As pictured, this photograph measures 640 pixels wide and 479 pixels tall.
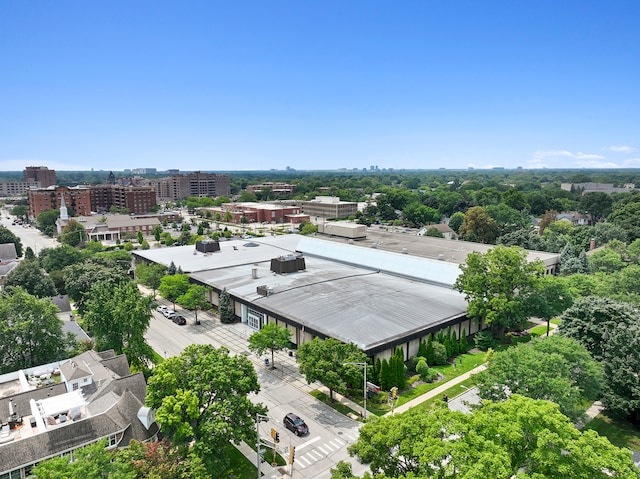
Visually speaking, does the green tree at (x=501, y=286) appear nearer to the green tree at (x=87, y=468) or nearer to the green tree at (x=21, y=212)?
the green tree at (x=87, y=468)

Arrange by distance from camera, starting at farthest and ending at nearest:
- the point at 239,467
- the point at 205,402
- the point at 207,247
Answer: the point at 207,247 < the point at 239,467 < the point at 205,402

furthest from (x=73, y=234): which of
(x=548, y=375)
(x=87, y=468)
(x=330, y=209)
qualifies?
(x=548, y=375)

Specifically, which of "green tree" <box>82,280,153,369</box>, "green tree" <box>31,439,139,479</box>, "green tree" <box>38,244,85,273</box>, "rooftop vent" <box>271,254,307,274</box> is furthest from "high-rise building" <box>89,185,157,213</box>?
"green tree" <box>31,439,139,479</box>

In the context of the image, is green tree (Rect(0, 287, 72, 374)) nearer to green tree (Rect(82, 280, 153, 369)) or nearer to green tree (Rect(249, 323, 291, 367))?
green tree (Rect(82, 280, 153, 369))

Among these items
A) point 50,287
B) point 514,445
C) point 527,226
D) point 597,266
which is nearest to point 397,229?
point 527,226

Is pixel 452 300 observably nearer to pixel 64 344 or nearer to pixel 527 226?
pixel 64 344

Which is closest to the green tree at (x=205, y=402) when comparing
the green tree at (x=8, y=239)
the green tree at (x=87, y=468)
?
the green tree at (x=87, y=468)

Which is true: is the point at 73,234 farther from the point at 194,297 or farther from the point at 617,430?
the point at 617,430
